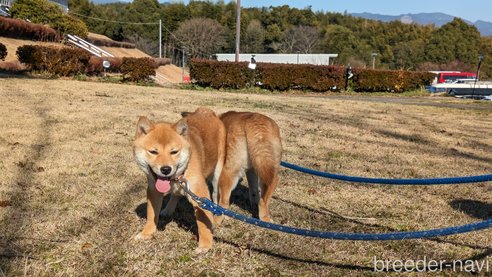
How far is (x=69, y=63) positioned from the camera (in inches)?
653

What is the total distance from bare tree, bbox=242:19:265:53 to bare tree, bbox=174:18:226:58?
26.3ft

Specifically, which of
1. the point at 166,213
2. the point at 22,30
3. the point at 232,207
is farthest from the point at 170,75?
the point at 166,213

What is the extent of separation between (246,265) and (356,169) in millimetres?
3216

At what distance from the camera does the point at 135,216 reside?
12.2 feet

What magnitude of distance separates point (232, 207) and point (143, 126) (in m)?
1.52

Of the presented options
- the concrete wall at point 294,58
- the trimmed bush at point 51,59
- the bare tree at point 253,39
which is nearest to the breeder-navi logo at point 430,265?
the trimmed bush at point 51,59

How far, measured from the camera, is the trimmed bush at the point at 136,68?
1841 cm

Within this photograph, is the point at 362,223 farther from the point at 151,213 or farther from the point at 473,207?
the point at 151,213

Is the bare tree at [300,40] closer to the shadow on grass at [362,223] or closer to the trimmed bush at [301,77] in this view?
the trimmed bush at [301,77]

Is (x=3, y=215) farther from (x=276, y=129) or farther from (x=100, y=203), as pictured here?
(x=276, y=129)

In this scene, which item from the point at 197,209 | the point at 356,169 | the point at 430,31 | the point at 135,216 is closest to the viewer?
the point at 197,209

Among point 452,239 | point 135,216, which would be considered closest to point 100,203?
point 135,216

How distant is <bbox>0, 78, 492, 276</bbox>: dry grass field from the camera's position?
2.95 m

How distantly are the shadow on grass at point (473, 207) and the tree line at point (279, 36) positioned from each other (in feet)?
170
